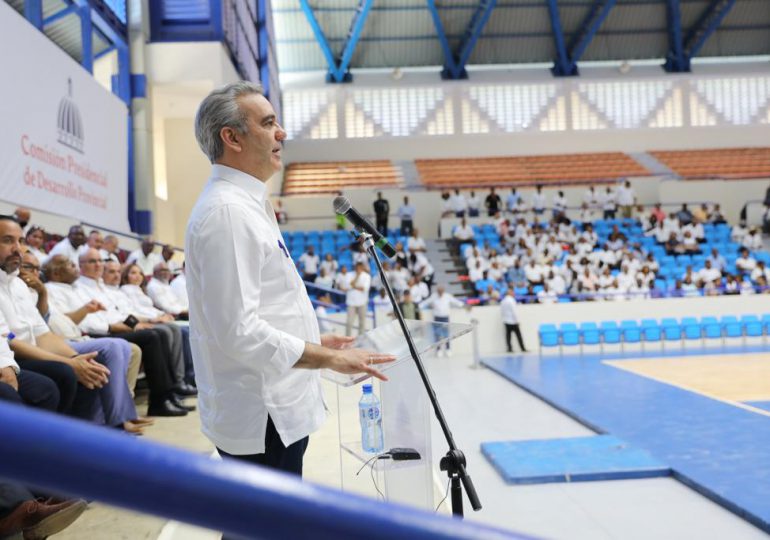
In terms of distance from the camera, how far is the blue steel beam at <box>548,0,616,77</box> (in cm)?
2314

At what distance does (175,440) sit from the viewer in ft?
15.0

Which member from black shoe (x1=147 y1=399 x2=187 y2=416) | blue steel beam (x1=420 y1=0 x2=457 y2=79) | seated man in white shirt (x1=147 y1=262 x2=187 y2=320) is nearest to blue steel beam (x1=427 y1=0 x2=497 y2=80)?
blue steel beam (x1=420 y1=0 x2=457 y2=79)

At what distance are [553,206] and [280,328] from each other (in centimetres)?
1866

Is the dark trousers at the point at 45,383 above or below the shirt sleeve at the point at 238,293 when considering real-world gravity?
below

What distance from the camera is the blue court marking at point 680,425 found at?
423 cm

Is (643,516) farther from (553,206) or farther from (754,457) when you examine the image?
(553,206)

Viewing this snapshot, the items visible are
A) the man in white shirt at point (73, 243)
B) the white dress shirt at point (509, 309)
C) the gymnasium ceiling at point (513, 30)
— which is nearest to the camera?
the man in white shirt at point (73, 243)

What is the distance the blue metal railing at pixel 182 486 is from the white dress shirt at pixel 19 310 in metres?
3.72

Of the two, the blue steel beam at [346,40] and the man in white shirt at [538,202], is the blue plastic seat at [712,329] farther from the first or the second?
the blue steel beam at [346,40]

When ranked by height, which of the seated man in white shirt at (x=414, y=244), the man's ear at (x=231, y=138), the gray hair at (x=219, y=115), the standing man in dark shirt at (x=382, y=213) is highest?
the standing man in dark shirt at (x=382, y=213)

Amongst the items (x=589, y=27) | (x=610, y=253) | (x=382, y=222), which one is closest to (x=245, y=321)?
(x=610, y=253)

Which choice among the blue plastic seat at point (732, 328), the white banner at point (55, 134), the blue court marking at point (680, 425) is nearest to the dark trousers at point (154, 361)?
the white banner at point (55, 134)

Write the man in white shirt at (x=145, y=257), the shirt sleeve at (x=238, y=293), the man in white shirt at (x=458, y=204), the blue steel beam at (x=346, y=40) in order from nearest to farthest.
Result: the shirt sleeve at (x=238, y=293) → the man in white shirt at (x=145, y=257) → the man in white shirt at (x=458, y=204) → the blue steel beam at (x=346, y=40)

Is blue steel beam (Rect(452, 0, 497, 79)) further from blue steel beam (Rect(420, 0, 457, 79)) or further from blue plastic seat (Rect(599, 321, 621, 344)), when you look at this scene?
blue plastic seat (Rect(599, 321, 621, 344))
